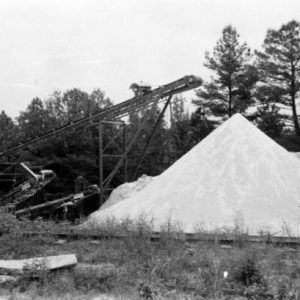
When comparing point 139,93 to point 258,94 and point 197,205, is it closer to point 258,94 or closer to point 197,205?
point 197,205

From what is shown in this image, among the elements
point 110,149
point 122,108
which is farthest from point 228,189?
point 110,149

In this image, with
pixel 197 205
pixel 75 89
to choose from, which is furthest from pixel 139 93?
pixel 75 89

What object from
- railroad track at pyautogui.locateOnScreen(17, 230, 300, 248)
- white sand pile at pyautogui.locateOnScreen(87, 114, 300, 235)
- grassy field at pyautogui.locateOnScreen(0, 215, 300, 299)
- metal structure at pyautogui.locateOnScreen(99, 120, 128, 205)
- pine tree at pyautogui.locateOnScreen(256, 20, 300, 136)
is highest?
pine tree at pyautogui.locateOnScreen(256, 20, 300, 136)

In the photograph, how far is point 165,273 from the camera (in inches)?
241

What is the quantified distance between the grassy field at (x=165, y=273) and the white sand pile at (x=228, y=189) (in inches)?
128

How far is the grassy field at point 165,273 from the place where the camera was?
5.33 meters

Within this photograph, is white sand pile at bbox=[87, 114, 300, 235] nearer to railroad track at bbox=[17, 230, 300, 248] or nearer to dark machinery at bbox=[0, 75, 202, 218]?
railroad track at bbox=[17, 230, 300, 248]

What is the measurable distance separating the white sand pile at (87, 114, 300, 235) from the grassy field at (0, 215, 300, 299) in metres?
3.26

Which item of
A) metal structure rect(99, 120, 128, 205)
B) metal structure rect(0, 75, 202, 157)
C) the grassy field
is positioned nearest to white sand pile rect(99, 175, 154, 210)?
metal structure rect(99, 120, 128, 205)

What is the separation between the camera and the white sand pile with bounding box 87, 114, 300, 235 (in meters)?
12.1

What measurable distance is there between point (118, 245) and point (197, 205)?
485cm

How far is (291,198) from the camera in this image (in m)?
12.7

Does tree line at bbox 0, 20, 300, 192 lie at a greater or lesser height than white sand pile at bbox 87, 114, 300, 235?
greater

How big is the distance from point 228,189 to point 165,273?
734 centimetres
